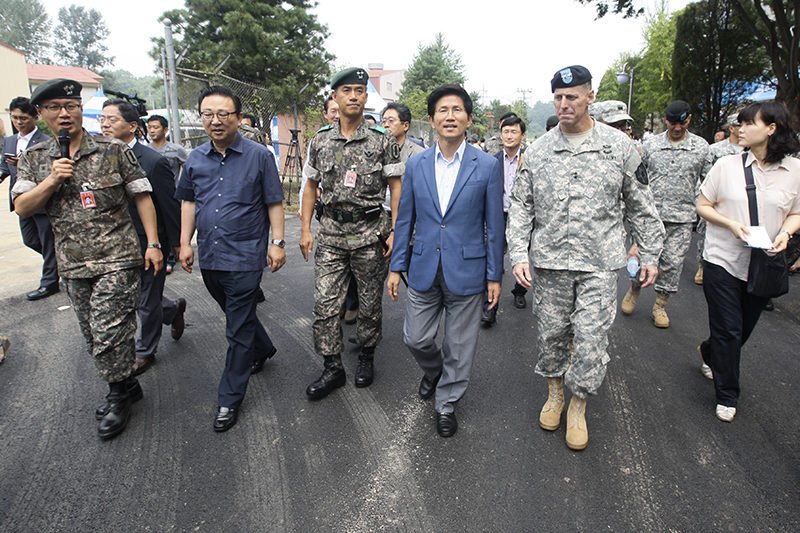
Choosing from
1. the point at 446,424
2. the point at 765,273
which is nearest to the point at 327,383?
the point at 446,424

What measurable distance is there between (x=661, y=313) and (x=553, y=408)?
2.44m

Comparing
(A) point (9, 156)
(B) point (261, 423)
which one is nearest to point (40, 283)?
(A) point (9, 156)

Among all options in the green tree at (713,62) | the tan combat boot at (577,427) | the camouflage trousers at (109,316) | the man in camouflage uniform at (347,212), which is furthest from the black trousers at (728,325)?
the green tree at (713,62)

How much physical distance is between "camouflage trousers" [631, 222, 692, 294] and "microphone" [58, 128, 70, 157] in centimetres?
469

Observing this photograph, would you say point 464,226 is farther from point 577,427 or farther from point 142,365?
point 142,365

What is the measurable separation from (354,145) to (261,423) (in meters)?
1.96

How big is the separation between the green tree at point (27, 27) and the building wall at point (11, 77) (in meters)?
44.7

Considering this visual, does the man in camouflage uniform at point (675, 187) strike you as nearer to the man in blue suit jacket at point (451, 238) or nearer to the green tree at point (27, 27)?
the man in blue suit jacket at point (451, 238)

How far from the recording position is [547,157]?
268 centimetres

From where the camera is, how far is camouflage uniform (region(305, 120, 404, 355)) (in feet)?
10.8

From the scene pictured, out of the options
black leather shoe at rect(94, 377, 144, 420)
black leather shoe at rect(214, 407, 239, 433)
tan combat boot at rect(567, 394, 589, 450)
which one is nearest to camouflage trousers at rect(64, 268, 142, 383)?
black leather shoe at rect(94, 377, 144, 420)

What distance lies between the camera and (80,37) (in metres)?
78.0

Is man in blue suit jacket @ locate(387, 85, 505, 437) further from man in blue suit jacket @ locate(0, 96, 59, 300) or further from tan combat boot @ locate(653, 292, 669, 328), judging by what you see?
man in blue suit jacket @ locate(0, 96, 59, 300)

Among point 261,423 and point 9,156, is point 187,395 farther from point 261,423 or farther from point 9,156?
point 9,156
